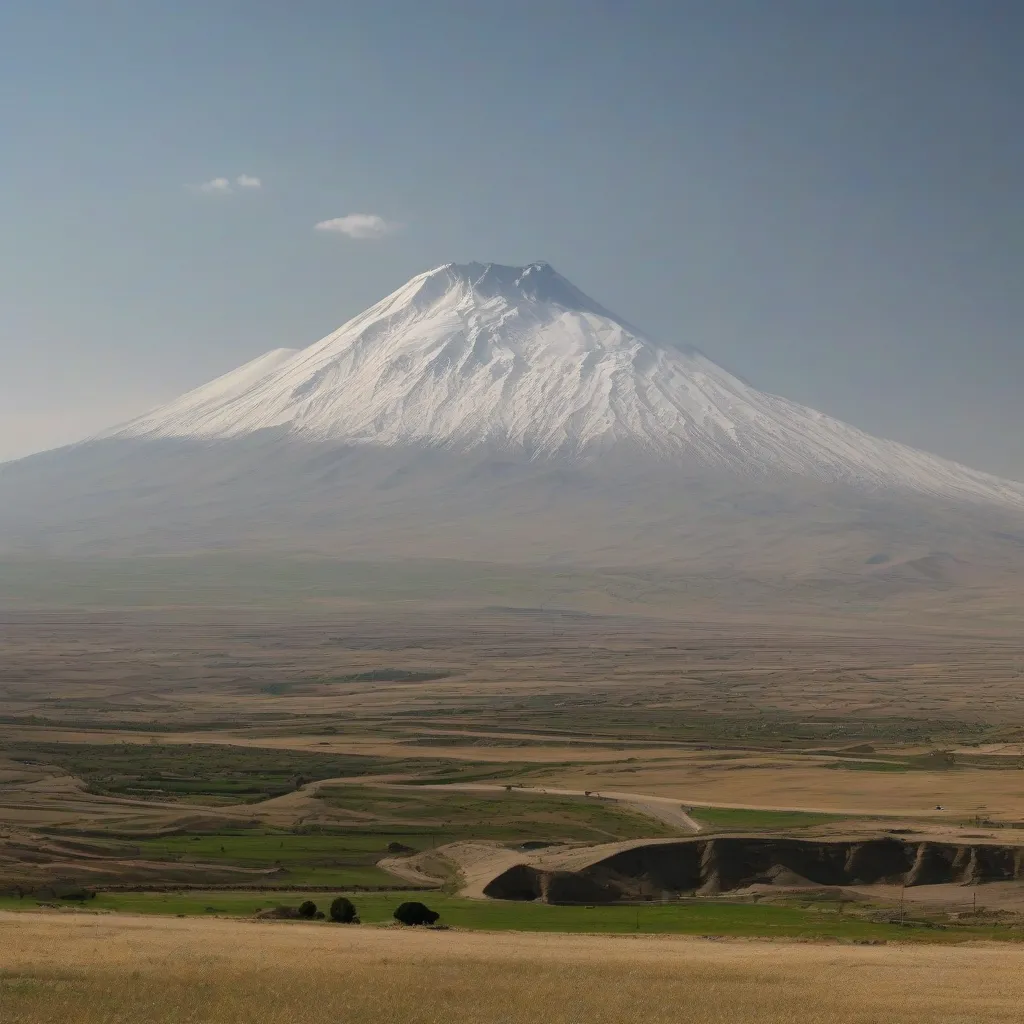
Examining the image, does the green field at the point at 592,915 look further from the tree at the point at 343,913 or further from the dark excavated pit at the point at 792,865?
the dark excavated pit at the point at 792,865

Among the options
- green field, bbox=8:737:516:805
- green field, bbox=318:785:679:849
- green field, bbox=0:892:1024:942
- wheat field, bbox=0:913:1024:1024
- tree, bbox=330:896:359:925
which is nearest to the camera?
wheat field, bbox=0:913:1024:1024

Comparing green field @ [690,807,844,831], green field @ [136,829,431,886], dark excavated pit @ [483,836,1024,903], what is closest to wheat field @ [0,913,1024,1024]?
green field @ [136,829,431,886]

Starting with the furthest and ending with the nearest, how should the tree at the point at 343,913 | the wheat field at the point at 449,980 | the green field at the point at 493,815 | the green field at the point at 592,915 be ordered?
the green field at the point at 493,815 < the green field at the point at 592,915 < the tree at the point at 343,913 < the wheat field at the point at 449,980

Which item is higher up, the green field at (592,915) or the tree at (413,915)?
the tree at (413,915)

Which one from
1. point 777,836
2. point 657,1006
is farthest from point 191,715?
point 657,1006

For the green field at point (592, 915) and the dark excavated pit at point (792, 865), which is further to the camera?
the dark excavated pit at point (792, 865)

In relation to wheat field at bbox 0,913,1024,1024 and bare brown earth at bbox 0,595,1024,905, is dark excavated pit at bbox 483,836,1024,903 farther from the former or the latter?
wheat field at bbox 0,913,1024,1024

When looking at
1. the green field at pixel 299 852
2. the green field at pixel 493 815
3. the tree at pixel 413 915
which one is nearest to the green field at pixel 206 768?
the green field at pixel 493 815
